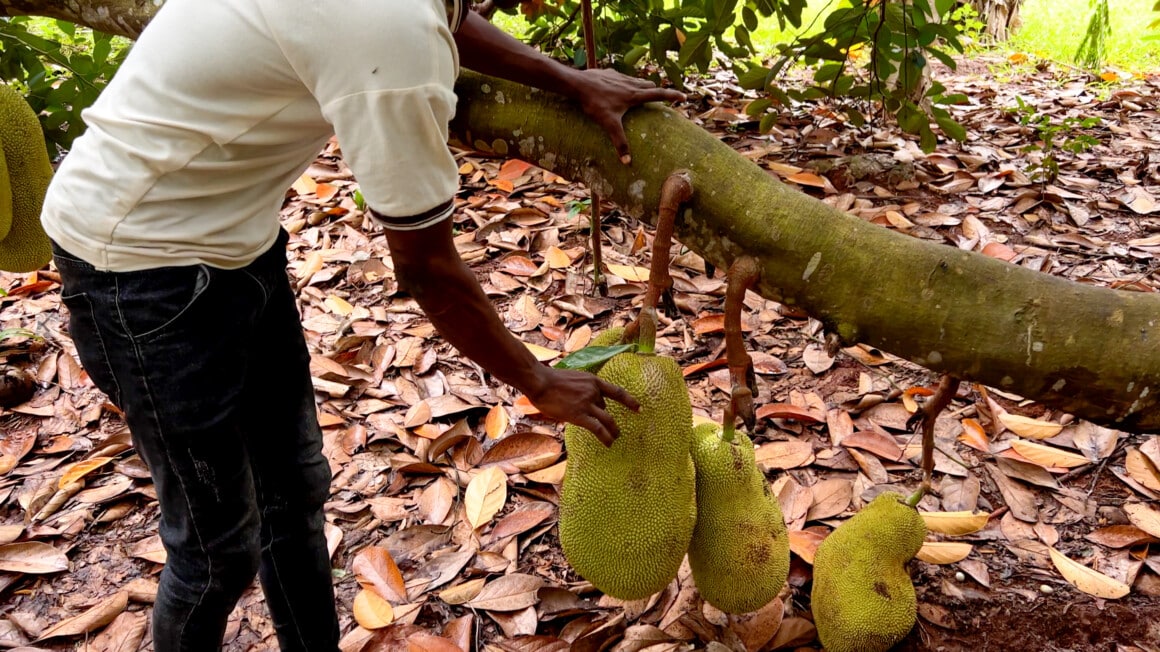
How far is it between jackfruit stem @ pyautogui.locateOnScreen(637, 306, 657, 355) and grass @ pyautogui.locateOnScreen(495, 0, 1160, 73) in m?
3.16

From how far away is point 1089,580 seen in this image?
4.76ft

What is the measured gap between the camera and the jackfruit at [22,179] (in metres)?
1.47

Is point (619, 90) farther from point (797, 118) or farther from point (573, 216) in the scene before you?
point (797, 118)

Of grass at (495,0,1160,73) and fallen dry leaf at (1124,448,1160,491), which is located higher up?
grass at (495,0,1160,73)

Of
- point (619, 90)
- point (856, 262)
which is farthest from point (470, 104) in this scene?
point (856, 262)

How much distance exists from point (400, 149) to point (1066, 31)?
526 centimetres

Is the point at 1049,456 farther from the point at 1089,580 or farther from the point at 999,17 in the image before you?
the point at 999,17

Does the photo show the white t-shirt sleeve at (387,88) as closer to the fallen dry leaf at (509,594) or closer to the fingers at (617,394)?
the fingers at (617,394)

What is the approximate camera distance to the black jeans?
1012mm

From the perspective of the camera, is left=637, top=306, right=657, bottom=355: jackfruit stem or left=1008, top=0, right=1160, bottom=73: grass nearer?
left=637, top=306, right=657, bottom=355: jackfruit stem

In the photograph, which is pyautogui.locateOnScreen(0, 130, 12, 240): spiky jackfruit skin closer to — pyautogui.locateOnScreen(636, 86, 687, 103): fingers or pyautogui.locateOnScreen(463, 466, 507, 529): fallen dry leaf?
pyautogui.locateOnScreen(463, 466, 507, 529): fallen dry leaf

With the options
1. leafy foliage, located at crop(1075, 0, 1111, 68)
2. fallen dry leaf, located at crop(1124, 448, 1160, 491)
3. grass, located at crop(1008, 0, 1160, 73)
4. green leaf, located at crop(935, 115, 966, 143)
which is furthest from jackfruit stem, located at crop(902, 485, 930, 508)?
grass, located at crop(1008, 0, 1160, 73)

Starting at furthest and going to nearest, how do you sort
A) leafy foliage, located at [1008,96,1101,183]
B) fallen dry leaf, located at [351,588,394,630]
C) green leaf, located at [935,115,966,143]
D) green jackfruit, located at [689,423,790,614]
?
leafy foliage, located at [1008,96,1101,183]
green leaf, located at [935,115,966,143]
fallen dry leaf, located at [351,588,394,630]
green jackfruit, located at [689,423,790,614]

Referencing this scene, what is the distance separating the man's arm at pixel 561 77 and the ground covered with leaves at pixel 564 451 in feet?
1.25
